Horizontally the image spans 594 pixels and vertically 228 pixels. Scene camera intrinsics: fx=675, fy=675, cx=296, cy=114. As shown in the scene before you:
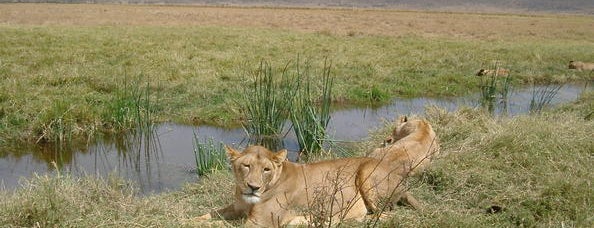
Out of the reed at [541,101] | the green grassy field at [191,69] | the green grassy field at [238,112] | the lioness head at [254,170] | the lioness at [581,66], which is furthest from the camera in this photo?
the lioness at [581,66]

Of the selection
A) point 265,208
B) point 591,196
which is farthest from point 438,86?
point 265,208

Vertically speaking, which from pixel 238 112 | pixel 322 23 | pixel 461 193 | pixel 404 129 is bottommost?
pixel 238 112

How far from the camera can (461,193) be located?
7.57 m

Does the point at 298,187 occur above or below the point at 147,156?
above

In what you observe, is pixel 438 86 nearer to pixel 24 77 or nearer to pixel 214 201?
pixel 24 77

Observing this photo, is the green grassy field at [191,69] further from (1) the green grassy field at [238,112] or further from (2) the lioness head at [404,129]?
(2) the lioness head at [404,129]

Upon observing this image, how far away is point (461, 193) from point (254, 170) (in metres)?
2.71

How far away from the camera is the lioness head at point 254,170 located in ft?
19.9

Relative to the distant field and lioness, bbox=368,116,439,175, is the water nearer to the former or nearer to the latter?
the distant field

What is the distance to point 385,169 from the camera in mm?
7035

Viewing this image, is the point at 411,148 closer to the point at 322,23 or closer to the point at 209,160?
the point at 209,160

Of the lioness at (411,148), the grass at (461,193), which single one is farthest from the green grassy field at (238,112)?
the lioness at (411,148)

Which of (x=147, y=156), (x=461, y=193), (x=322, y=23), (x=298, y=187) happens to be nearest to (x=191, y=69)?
(x=147, y=156)

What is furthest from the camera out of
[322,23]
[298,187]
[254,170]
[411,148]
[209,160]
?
[322,23]
